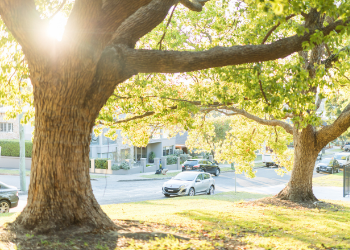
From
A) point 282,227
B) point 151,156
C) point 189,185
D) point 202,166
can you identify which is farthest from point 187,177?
point 151,156

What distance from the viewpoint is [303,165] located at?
545 inches

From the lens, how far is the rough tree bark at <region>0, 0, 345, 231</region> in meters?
5.52

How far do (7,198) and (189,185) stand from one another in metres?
10.5

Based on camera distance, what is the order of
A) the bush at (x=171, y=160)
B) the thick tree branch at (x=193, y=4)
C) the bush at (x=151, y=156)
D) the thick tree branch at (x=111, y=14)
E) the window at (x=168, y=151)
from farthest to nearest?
1. the window at (x=168, y=151)
2. the bush at (x=151, y=156)
3. the bush at (x=171, y=160)
4. the thick tree branch at (x=193, y=4)
5. the thick tree branch at (x=111, y=14)

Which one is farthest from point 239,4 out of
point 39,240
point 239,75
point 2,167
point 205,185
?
point 2,167

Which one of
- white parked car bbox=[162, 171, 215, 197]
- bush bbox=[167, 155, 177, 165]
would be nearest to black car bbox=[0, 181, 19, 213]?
white parked car bbox=[162, 171, 215, 197]

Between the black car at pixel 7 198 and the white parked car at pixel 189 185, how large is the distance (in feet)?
29.3

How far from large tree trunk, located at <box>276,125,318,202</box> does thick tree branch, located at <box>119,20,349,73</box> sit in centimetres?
844

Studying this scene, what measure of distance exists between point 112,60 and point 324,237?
19.5ft

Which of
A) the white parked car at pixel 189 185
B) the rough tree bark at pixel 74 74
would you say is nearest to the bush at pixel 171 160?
the white parked car at pixel 189 185

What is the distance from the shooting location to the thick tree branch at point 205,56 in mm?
5902

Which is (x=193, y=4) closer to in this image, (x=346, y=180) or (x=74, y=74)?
(x=74, y=74)

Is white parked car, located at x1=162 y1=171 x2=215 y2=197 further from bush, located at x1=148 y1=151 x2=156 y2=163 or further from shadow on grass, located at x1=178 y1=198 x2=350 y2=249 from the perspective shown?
bush, located at x1=148 y1=151 x2=156 y2=163

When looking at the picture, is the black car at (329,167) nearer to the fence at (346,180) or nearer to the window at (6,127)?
the fence at (346,180)
